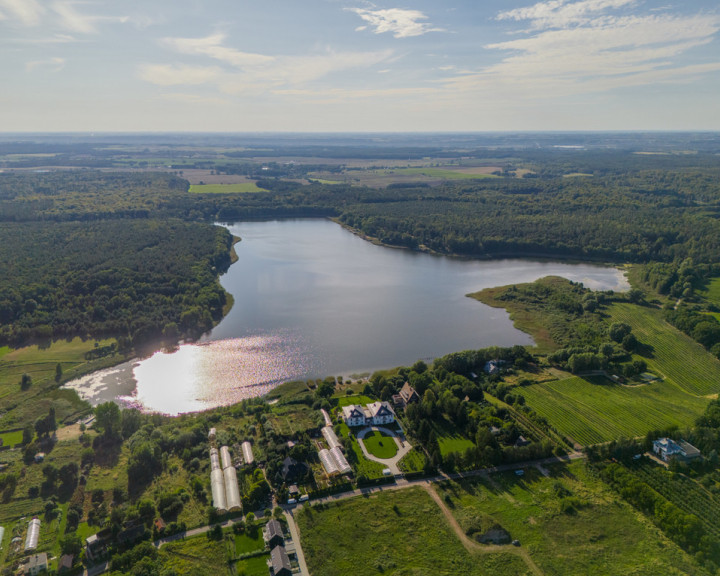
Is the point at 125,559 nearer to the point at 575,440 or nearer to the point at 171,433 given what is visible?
the point at 171,433

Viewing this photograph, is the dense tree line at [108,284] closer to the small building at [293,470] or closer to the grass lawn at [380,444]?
the small building at [293,470]

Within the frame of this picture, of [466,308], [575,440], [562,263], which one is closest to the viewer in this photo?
[575,440]

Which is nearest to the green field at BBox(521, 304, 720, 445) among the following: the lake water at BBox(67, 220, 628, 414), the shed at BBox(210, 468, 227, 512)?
the lake water at BBox(67, 220, 628, 414)

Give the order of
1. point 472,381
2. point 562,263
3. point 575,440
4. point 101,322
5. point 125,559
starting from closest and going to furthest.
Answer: point 125,559, point 575,440, point 472,381, point 101,322, point 562,263

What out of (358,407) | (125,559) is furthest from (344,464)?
(125,559)

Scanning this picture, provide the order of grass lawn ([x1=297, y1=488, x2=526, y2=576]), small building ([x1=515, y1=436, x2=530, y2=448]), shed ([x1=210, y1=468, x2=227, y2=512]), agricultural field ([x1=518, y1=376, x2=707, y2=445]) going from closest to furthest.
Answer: grass lawn ([x1=297, y1=488, x2=526, y2=576]) → shed ([x1=210, y1=468, x2=227, y2=512]) → small building ([x1=515, y1=436, x2=530, y2=448]) → agricultural field ([x1=518, y1=376, x2=707, y2=445])

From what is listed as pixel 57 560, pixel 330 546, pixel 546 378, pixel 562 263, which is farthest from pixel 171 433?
pixel 562 263

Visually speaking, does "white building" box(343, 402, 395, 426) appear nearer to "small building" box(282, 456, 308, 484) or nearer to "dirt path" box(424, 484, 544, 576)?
"small building" box(282, 456, 308, 484)

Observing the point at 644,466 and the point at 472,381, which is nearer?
the point at 644,466
